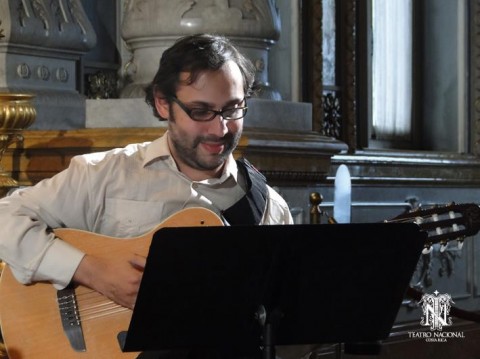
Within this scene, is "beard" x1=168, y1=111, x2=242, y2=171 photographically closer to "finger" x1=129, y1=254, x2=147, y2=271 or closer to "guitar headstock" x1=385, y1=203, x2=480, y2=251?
"finger" x1=129, y1=254, x2=147, y2=271

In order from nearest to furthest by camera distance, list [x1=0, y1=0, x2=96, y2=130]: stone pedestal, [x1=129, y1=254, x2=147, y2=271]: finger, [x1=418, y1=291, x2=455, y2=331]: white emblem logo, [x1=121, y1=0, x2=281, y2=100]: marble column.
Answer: [x1=129, y1=254, x2=147, y2=271]: finger, [x1=0, y1=0, x2=96, y2=130]: stone pedestal, [x1=121, y1=0, x2=281, y2=100]: marble column, [x1=418, y1=291, x2=455, y2=331]: white emblem logo

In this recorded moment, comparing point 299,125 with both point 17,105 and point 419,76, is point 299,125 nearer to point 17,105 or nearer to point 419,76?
point 17,105

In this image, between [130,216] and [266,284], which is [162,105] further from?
[266,284]

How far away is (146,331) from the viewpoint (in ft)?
8.79

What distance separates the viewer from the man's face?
3148 millimetres

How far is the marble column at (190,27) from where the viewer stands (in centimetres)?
493

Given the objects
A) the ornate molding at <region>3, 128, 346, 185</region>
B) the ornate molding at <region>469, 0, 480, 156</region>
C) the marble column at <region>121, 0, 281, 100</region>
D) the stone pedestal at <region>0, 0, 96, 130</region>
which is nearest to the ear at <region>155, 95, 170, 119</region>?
the ornate molding at <region>3, 128, 346, 185</region>

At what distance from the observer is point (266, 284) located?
2697 mm

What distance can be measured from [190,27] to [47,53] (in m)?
0.57

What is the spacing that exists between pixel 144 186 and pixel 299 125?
5.79 ft

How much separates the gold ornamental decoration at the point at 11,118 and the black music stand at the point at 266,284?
157 cm

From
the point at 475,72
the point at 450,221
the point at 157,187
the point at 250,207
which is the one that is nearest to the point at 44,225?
the point at 157,187

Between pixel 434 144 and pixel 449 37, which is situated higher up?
pixel 449 37

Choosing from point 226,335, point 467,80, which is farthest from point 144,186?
point 467,80
